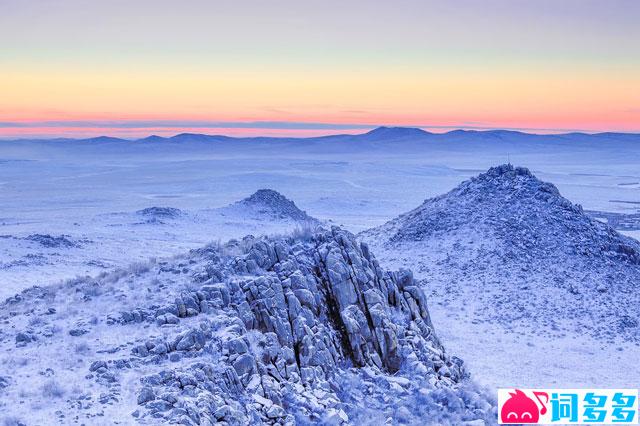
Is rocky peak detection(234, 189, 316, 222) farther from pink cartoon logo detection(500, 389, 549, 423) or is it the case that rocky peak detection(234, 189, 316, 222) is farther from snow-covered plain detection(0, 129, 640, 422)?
pink cartoon logo detection(500, 389, 549, 423)

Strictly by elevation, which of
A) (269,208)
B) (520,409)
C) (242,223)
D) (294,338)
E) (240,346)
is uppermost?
(240,346)

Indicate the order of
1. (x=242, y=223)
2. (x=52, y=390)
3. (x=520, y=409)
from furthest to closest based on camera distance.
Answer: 1. (x=242, y=223)
2. (x=520, y=409)
3. (x=52, y=390)

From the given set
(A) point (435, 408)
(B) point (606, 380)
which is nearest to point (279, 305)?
(A) point (435, 408)

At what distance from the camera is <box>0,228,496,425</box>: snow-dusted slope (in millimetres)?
10703

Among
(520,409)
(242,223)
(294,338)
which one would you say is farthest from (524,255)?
(242,223)

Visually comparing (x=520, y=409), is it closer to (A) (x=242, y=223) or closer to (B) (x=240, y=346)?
(B) (x=240, y=346)

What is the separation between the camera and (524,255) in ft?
90.2

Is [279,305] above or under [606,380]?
above

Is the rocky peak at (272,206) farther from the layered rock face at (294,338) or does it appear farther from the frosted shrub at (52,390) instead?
the frosted shrub at (52,390)

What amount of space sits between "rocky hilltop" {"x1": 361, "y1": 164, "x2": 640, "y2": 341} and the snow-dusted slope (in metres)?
9.81

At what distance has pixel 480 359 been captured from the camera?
19.9 m

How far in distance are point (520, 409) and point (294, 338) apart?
5030mm

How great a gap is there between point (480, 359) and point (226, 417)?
37.4ft

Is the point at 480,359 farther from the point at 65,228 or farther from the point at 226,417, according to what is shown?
the point at 65,228
